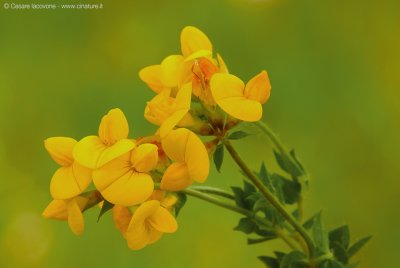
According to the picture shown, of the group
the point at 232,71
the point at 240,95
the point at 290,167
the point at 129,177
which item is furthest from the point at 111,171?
the point at 232,71

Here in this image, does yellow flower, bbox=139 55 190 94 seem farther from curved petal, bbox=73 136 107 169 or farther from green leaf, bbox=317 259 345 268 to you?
green leaf, bbox=317 259 345 268

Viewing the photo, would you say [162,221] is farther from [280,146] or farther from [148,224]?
[280,146]

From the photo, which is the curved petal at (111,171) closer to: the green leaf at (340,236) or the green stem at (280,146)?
the green stem at (280,146)

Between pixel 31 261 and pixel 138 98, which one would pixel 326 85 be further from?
pixel 31 261

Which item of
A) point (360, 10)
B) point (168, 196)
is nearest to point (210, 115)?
point (168, 196)

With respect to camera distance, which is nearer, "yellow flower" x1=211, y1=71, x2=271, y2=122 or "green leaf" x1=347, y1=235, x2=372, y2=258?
"yellow flower" x1=211, y1=71, x2=271, y2=122

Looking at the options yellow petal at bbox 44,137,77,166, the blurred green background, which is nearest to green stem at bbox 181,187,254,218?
yellow petal at bbox 44,137,77,166

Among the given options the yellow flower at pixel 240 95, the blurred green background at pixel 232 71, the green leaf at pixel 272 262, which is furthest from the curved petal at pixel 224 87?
→ the blurred green background at pixel 232 71
